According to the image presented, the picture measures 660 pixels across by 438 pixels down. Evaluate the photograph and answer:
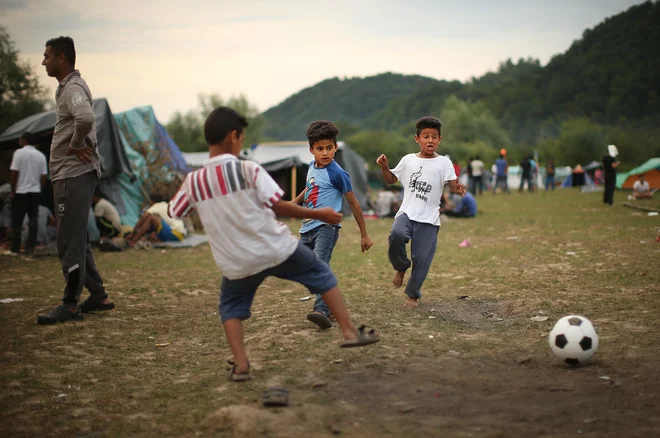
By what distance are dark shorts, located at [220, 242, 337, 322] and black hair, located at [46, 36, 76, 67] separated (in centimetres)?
334

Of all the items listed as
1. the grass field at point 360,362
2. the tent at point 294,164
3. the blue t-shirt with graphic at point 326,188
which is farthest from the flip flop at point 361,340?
the tent at point 294,164

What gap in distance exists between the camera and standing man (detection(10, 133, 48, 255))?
11484mm

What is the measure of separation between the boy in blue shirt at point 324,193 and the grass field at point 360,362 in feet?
2.41

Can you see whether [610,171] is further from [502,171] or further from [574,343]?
[574,343]

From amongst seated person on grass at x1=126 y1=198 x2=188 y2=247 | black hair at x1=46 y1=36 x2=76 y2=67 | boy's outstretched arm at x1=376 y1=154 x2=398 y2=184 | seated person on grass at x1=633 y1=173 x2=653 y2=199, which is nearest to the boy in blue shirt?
boy's outstretched arm at x1=376 y1=154 x2=398 y2=184

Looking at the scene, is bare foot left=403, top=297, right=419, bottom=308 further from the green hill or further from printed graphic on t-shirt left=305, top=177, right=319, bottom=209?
the green hill

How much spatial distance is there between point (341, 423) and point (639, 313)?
3.70 m

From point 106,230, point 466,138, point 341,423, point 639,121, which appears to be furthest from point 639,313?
point 466,138

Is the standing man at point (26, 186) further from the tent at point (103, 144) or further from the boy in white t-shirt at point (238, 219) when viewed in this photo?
the boy in white t-shirt at point (238, 219)

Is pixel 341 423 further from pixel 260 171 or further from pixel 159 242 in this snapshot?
pixel 159 242

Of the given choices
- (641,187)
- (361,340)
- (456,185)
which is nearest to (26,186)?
(456,185)

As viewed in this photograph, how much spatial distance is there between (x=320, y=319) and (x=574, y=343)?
79.4 inches

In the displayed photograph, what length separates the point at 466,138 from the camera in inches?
3999

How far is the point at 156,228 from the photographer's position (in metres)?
13.7
